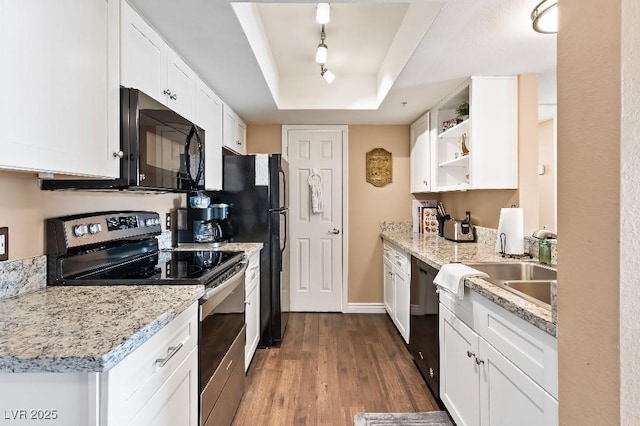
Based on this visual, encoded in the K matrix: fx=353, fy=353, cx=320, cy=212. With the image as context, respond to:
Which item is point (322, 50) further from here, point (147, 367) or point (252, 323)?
point (147, 367)

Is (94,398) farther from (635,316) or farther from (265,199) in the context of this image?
(265,199)

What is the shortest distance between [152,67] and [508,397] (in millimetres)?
2120

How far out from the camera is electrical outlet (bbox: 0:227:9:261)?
4.03ft

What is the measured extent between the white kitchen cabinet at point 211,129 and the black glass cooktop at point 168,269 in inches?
24.8

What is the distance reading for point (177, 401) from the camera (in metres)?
1.20

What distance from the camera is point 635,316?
503mm

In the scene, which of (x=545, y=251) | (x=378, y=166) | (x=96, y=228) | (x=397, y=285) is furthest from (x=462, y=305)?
(x=378, y=166)

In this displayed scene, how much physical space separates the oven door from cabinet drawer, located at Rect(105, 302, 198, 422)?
165 mm


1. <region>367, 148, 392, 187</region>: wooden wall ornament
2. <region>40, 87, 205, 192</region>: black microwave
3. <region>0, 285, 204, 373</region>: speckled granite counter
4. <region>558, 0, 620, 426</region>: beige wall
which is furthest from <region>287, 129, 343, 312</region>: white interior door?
<region>558, 0, 620, 426</region>: beige wall

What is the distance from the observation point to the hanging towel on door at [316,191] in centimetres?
395

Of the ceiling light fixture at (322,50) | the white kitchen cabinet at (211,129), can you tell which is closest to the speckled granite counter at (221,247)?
the white kitchen cabinet at (211,129)

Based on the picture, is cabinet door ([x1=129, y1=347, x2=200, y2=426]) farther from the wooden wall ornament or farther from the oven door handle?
the wooden wall ornament

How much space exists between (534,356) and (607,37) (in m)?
1.00

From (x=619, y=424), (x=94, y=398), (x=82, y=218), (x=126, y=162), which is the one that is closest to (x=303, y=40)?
(x=126, y=162)
